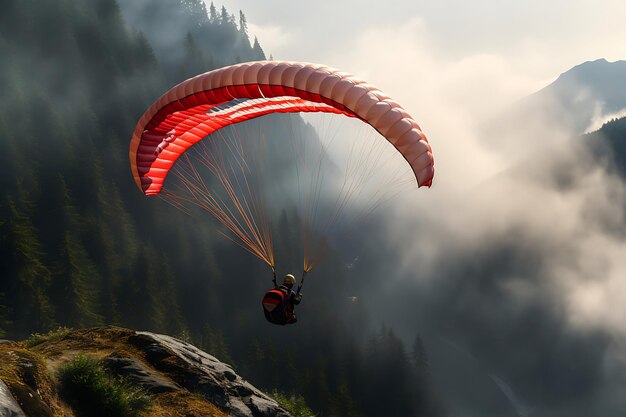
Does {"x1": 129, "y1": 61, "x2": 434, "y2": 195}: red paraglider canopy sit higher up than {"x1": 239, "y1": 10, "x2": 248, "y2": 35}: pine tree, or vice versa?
{"x1": 239, "y1": 10, "x2": 248, "y2": 35}: pine tree

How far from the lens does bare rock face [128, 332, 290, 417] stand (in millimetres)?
10492

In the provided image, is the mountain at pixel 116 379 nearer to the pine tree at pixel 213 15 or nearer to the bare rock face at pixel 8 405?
the bare rock face at pixel 8 405

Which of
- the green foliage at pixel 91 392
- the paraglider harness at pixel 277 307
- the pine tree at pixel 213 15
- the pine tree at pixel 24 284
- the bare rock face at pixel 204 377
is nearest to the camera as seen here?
the green foliage at pixel 91 392

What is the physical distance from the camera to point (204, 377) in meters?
10.8

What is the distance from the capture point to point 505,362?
149m

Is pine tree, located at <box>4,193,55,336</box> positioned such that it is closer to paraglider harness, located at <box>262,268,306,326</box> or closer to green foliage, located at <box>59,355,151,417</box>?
paraglider harness, located at <box>262,268,306,326</box>

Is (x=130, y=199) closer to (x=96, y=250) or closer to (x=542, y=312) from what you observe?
(x=96, y=250)

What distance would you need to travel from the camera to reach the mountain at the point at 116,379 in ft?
23.0

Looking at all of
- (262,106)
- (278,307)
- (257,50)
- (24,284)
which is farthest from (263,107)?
(257,50)

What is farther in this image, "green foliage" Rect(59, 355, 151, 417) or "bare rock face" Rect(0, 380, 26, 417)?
"green foliage" Rect(59, 355, 151, 417)

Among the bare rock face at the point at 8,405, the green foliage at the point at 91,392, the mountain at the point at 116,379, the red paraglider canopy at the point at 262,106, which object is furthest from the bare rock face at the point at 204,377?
the red paraglider canopy at the point at 262,106

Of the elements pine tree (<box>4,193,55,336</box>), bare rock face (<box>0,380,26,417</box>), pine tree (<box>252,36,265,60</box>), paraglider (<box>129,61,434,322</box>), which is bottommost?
pine tree (<box>4,193,55,336</box>)

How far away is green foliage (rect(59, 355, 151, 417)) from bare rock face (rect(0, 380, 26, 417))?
1970 mm

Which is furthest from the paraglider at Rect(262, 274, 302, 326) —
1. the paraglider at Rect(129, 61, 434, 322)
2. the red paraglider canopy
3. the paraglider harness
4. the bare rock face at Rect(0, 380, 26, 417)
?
the bare rock face at Rect(0, 380, 26, 417)
